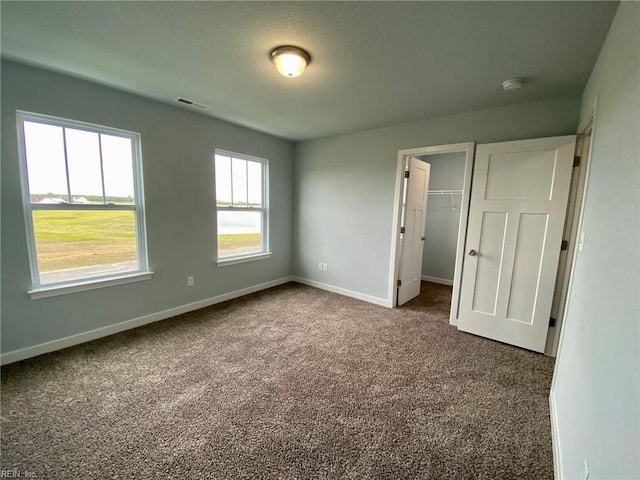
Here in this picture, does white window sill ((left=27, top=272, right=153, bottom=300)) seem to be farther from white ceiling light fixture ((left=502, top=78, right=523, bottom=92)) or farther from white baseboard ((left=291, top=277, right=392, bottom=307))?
white ceiling light fixture ((left=502, top=78, right=523, bottom=92))

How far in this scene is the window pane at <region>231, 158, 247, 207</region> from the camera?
3844mm

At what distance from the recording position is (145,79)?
2352 mm

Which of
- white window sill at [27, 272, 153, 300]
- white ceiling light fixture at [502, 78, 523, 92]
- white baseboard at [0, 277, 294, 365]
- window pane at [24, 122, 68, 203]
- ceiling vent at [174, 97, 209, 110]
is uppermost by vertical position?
ceiling vent at [174, 97, 209, 110]

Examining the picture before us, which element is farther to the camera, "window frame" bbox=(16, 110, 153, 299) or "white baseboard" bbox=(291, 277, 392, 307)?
"white baseboard" bbox=(291, 277, 392, 307)

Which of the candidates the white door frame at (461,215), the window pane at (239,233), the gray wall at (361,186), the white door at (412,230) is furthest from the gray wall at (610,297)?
the window pane at (239,233)

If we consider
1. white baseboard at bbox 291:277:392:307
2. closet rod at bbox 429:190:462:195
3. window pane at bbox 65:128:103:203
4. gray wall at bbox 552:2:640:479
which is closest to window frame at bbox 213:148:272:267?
white baseboard at bbox 291:277:392:307

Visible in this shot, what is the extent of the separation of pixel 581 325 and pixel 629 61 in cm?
130

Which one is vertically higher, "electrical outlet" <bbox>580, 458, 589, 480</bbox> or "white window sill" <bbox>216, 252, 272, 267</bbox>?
"white window sill" <bbox>216, 252, 272, 267</bbox>

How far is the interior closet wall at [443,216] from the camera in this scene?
4730mm

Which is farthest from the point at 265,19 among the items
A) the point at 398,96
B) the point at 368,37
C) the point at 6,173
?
the point at 6,173

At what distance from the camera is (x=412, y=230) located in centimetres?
385

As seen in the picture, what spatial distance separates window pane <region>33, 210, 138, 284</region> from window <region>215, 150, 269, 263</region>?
43.7 inches

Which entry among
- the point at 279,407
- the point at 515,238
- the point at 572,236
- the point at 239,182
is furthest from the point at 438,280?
the point at 279,407

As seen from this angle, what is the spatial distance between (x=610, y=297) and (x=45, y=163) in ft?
12.9
